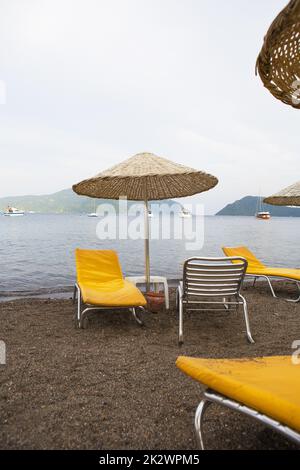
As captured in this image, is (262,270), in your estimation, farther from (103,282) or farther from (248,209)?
(248,209)

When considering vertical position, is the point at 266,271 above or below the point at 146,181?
below

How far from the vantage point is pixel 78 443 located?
1856 millimetres

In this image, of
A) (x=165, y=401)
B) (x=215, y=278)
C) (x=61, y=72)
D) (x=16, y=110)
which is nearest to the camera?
(x=165, y=401)

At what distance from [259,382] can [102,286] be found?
3.88 m

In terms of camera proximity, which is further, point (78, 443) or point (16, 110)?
point (16, 110)

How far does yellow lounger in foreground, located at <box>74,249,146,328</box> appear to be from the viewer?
165 inches

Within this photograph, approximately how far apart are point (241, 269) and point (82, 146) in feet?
123

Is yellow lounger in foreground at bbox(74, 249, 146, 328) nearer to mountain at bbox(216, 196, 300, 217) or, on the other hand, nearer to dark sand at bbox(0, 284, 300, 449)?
dark sand at bbox(0, 284, 300, 449)

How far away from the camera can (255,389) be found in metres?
1.39

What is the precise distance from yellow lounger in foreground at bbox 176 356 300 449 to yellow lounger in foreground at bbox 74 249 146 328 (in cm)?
250

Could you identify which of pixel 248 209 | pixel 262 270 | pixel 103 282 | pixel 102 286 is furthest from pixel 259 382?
pixel 248 209
